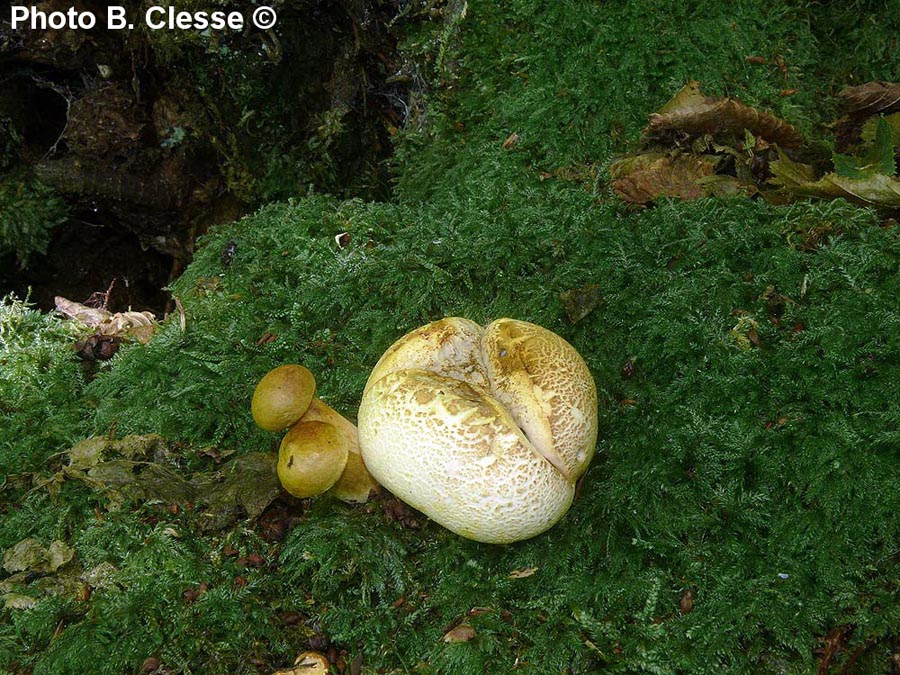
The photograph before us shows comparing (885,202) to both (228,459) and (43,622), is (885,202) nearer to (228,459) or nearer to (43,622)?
(228,459)

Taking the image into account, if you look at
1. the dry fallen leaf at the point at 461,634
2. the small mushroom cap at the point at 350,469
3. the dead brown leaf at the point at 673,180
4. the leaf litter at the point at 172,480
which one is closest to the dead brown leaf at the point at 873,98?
the dead brown leaf at the point at 673,180

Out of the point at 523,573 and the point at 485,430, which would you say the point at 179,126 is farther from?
the point at 523,573

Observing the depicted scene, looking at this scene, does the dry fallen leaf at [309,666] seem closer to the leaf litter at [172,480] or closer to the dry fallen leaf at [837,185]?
the leaf litter at [172,480]

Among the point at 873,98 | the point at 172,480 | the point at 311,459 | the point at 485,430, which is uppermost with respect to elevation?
the point at 873,98

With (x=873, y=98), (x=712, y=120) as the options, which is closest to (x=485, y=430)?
(x=712, y=120)

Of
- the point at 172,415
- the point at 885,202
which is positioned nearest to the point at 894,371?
the point at 885,202

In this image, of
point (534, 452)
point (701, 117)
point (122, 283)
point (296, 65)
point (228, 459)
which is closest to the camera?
point (534, 452)

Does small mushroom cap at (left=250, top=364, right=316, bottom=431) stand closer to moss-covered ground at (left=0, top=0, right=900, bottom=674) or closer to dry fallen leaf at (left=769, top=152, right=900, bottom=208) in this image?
moss-covered ground at (left=0, top=0, right=900, bottom=674)

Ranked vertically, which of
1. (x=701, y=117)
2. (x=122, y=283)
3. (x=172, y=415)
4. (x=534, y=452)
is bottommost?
(x=122, y=283)
